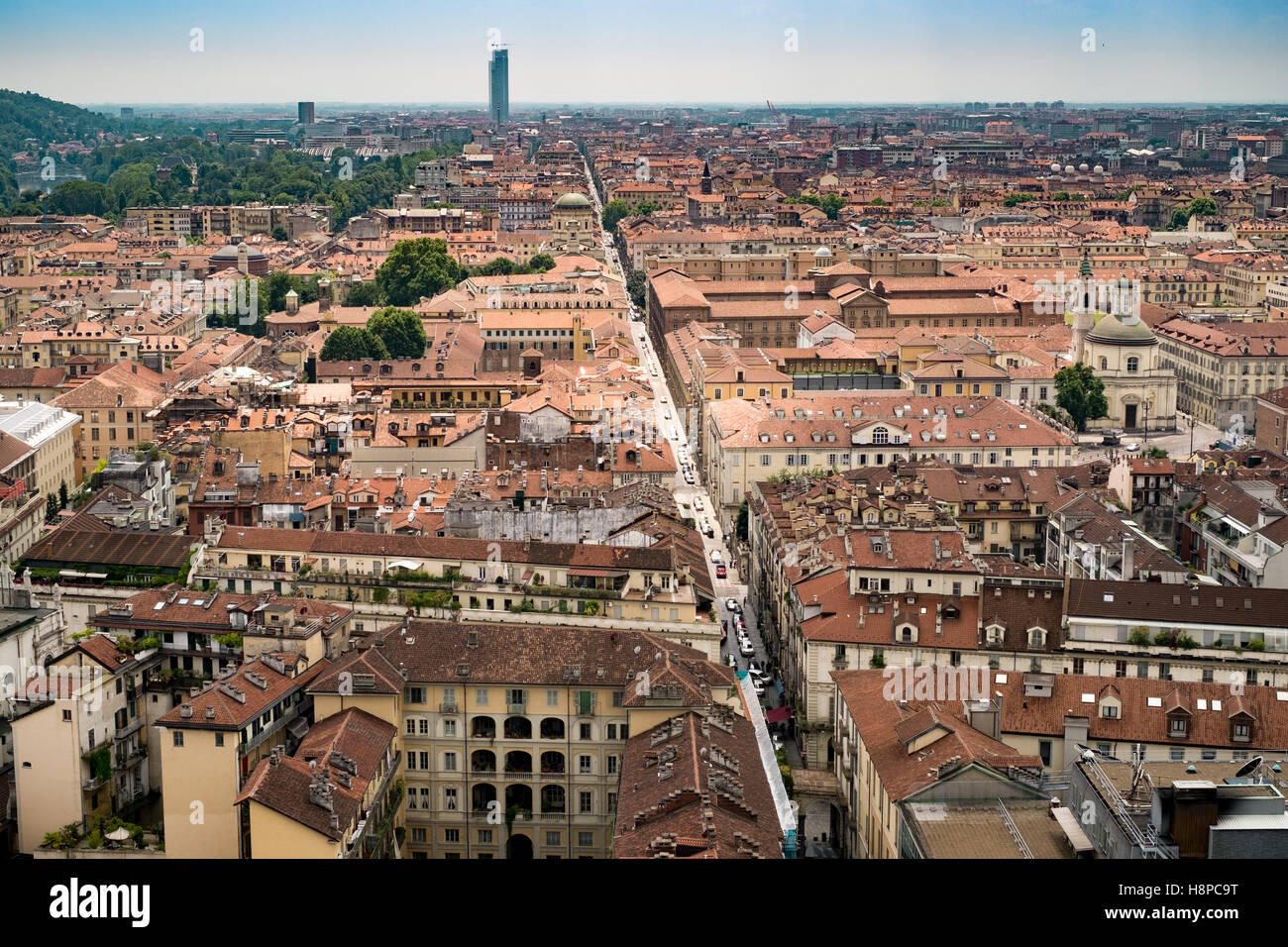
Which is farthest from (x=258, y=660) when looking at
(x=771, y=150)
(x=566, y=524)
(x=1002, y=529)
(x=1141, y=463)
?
(x=771, y=150)

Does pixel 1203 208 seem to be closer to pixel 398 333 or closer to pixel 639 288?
pixel 639 288

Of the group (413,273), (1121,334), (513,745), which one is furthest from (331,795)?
(413,273)

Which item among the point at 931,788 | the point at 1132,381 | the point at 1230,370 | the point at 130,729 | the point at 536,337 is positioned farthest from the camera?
the point at 536,337

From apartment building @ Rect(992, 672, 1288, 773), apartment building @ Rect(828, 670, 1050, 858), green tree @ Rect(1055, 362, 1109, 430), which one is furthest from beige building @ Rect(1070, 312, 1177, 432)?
apartment building @ Rect(828, 670, 1050, 858)

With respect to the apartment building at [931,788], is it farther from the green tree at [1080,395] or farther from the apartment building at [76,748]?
the green tree at [1080,395]

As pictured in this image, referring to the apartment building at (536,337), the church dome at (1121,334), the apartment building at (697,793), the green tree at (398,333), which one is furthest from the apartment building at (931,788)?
the green tree at (398,333)

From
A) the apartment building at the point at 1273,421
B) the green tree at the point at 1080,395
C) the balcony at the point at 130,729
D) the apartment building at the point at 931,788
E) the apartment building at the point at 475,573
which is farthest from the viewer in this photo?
the green tree at the point at 1080,395
